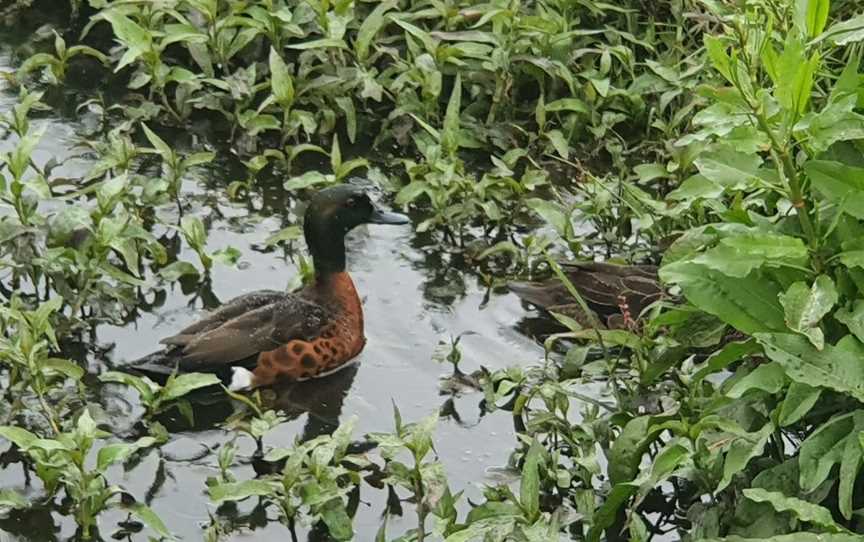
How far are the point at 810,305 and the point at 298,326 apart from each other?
2740mm

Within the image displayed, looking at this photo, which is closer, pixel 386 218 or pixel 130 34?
pixel 386 218

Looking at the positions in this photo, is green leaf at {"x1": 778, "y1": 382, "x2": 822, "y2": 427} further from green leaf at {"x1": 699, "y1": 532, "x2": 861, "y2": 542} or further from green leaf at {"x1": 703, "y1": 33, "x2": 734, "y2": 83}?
green leaf at {"x1": 703, "y1": 33, "x2": 734, "y2": 83}

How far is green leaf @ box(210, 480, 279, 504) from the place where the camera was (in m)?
5.29

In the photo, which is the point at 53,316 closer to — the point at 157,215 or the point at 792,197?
the point at 157,215

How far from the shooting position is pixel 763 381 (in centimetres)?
459

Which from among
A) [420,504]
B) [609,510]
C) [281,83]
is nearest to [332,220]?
[281,83]

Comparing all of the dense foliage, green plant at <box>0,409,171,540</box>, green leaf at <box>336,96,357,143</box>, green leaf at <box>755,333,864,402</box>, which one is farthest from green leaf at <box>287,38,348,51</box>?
green leaf at <box>755,333,864,402</box>

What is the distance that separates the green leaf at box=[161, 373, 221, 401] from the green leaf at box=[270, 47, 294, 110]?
2.40 m

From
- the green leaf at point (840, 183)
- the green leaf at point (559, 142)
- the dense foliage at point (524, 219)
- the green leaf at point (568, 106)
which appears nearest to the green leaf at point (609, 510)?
the dense foliage at point (524, 219)

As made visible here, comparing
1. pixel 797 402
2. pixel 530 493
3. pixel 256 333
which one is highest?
pixel 797 402

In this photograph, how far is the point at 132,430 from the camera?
6.09 meters

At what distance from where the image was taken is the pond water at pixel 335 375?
18.7ft

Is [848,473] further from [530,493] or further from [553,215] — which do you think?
[553,215]

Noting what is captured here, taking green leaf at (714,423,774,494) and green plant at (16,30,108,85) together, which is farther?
green plant at (16,30,108,85)
